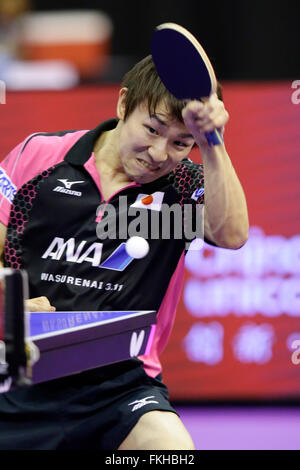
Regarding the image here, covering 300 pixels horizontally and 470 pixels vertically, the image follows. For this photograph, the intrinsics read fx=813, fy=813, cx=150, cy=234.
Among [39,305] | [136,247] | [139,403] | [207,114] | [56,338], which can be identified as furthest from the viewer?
A: [136,247]

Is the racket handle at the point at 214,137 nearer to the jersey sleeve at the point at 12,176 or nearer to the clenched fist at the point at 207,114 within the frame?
the clenched fist at the point at 207,114

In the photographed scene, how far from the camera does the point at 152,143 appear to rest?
2525 mm

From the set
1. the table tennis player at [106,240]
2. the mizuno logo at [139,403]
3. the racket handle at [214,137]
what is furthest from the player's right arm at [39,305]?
the racket handle at [214,137]

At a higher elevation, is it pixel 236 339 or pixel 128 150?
pixel 128 150

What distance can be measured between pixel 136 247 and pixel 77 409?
0.55 meters

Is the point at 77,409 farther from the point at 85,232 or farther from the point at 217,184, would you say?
the point at 217,184

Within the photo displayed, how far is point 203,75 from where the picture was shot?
2.16 m

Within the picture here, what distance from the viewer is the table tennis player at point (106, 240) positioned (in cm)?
247

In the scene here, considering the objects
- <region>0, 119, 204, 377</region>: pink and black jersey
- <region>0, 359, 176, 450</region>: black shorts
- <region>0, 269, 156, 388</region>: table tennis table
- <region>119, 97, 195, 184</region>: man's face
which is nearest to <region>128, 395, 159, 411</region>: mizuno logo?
<region>0, 359, 176, 450</region>: black shorts

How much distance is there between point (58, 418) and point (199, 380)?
2084 millimetres

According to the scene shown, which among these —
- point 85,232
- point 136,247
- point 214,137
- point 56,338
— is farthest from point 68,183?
point 56,338

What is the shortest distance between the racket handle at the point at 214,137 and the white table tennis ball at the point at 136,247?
0.49m

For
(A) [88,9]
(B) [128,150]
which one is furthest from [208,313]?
(A) [88,9]
